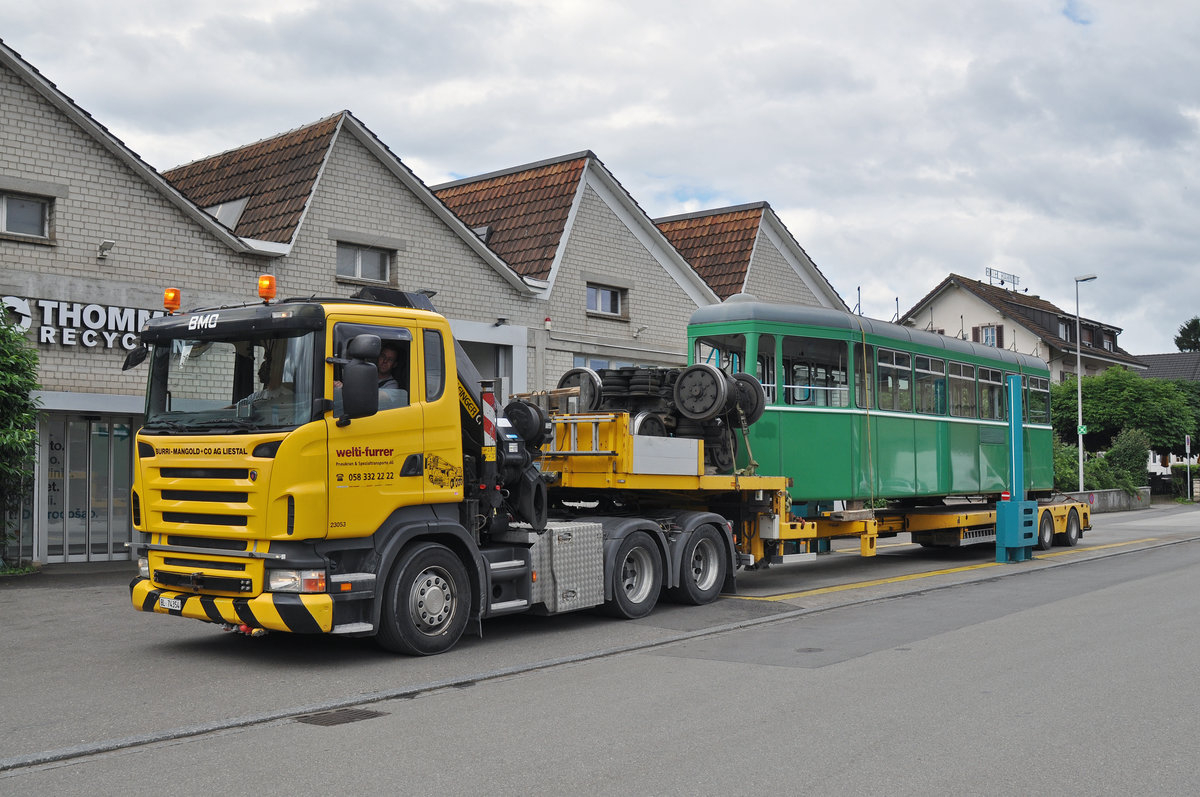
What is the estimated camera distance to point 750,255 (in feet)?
95.0

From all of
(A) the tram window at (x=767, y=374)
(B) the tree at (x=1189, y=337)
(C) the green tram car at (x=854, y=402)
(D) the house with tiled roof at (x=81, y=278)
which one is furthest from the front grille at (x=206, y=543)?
(B) the tree at (x=1189, y=337)

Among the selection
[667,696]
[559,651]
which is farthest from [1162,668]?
[559,651]

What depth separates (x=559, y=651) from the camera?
10023 mm

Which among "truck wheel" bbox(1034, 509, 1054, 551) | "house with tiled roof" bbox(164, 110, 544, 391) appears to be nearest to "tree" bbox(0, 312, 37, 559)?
"house with tiled roof" bbox(164, 110, 544, 391)

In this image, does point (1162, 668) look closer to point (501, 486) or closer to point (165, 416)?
point (501, 486)

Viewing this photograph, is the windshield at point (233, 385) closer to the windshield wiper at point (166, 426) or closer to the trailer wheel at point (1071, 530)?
the windshield wiper at point (166, 426)

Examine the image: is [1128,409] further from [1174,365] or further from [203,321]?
[203,321]

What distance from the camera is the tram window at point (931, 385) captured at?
17.3 metres

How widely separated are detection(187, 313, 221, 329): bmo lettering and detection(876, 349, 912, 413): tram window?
960 centimetres

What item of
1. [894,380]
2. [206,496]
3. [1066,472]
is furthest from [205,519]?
[1066,472]

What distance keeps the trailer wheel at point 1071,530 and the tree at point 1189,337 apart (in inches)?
4002

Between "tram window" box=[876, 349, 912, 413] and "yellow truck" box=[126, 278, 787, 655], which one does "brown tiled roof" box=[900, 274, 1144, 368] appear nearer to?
"tram window" box=[876, 349, 912, 413]

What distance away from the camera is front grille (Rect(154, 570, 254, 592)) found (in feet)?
29.5

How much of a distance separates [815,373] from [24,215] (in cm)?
1110
